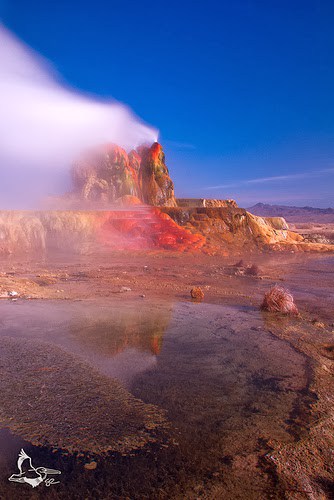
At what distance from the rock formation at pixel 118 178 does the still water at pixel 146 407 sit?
3887 cm

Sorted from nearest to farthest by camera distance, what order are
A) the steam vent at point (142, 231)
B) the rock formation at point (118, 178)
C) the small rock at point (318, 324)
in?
the small rock at point (318, 324)
the steam vent at point (142, 231)
the rock formation at point (118, 178)

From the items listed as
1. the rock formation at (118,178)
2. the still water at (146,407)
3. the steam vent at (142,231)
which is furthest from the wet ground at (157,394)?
the rock formation at (118,178)

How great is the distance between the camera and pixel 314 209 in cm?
18862

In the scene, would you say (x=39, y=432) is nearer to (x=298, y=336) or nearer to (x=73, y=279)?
(x=298, y=336)

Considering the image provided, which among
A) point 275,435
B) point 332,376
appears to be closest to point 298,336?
point 332,376

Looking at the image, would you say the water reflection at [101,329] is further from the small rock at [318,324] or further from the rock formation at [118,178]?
the rock formation at [118,178]

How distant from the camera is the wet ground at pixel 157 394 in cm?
294

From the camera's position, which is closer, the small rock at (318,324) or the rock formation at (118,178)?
the small rock at (318,324)

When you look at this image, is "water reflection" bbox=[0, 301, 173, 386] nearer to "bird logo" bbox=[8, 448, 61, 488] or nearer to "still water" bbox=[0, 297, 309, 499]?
"still water" bbox=[0, 297, 309, 499]

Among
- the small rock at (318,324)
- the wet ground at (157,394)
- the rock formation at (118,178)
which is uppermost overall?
the rock formation at (118,178)

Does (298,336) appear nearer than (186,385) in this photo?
No

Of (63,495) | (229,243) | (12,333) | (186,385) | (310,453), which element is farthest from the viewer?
(229,243)

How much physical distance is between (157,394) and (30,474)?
1.75 m

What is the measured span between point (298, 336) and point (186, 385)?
3179 millimetres
